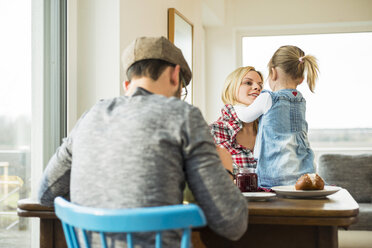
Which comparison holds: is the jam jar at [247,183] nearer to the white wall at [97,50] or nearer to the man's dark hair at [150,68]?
the man's dark hair at [150,68]

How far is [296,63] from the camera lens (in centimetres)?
222

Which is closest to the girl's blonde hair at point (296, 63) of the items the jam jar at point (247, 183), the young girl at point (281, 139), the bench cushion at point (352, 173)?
the young girl at point (281, 139)

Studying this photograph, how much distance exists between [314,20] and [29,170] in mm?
4218

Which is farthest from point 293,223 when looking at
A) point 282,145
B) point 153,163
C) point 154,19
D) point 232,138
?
point 154,19

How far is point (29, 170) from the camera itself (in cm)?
211

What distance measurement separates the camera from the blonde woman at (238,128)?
2.24m

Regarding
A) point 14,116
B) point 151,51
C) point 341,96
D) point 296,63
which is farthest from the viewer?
point 341,96

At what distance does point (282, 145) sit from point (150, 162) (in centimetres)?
114

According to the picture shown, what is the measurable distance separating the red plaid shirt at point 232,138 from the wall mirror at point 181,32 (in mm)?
1242

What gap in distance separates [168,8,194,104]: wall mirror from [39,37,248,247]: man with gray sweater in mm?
2290

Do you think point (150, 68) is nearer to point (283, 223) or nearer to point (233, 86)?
point (283, 223)

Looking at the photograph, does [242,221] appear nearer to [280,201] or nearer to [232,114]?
[280,201]

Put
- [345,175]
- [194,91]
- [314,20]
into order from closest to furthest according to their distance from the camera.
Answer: [345,175]
[194,91]
[314,20]

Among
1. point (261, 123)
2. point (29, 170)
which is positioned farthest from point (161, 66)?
point (29, 170)
